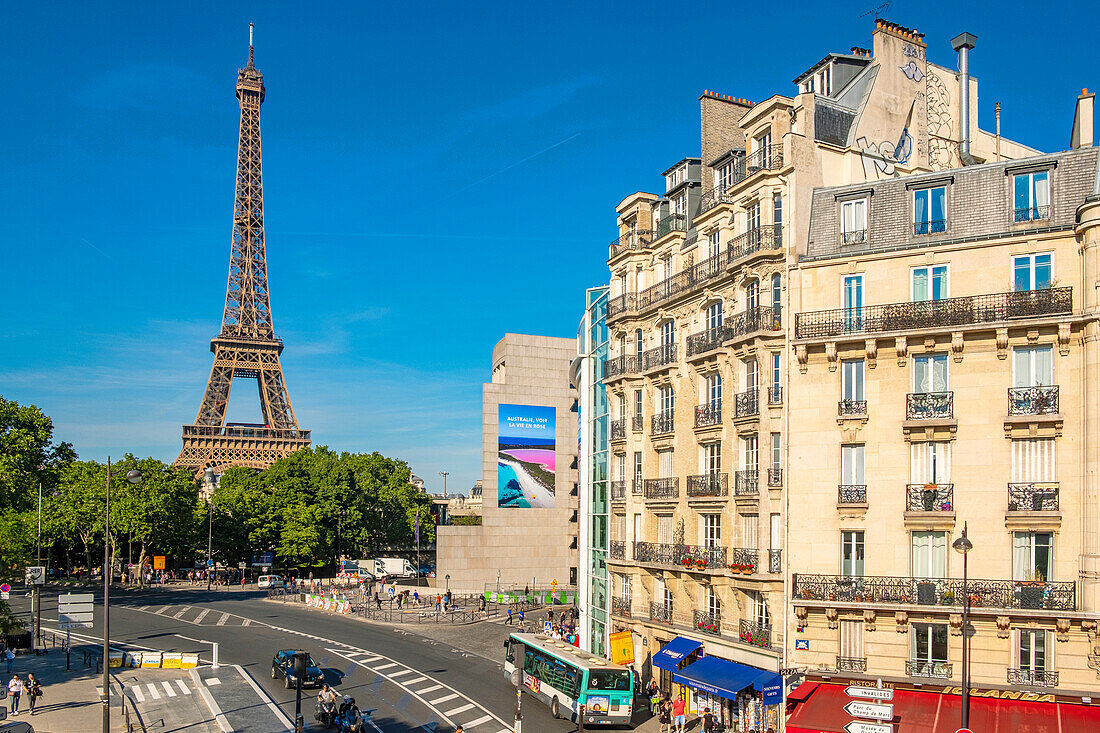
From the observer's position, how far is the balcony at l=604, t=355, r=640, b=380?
43.8m

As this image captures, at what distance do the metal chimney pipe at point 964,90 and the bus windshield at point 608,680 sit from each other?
84.6 ft

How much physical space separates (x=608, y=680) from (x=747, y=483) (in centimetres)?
909

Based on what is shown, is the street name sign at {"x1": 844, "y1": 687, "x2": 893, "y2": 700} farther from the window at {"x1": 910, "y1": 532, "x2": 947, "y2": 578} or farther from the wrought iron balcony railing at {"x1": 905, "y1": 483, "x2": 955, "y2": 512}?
the wrought iron balcony railing at {"x1": 905, "y1": 483, "x2": 955, "y2": 512}

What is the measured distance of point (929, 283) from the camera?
30891mm

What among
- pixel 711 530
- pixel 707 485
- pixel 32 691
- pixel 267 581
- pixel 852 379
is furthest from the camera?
pixel 267 581

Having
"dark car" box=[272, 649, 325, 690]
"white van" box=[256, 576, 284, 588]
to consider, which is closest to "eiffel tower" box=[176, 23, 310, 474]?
"white van" box=[256, 576, 284, 588]

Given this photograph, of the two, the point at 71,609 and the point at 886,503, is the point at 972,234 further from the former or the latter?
the point at 71,609

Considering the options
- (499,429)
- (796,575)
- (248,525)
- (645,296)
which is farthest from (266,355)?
(796,575)

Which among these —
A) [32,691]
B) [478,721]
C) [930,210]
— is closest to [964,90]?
[930,210]

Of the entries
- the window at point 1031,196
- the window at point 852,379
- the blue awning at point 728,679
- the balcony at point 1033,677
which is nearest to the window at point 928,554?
the balcony at point 1033,677

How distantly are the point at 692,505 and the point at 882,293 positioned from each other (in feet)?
39.1

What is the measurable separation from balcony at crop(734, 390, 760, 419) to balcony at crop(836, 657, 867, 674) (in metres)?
9.01

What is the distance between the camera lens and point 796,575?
1248 inches

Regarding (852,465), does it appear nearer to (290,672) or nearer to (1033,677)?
(1033,677)
